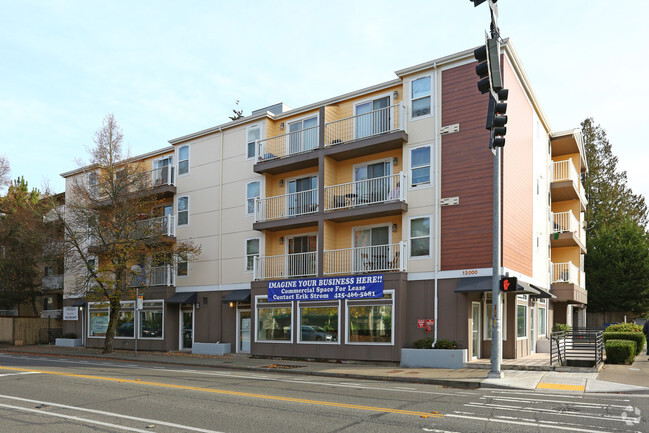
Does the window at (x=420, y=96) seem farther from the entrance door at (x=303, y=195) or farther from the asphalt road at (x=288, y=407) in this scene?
the asphalt road at (x=288, y=407)

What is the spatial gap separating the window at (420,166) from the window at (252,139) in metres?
8.28

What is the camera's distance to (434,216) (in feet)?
68.1

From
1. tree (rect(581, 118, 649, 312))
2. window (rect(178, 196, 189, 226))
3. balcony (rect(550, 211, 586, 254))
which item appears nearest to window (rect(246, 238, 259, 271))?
window (rect(178, 196, 189, 226))

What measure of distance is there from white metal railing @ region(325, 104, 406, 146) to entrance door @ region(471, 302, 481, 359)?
7178mm

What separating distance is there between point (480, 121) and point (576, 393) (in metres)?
10.1

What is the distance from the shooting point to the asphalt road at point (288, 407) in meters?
9.12

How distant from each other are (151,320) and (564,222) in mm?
22498

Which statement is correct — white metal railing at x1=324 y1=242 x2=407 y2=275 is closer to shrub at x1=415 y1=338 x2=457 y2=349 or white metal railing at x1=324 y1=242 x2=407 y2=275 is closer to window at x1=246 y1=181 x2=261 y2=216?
shrub at x1=415 y1=338 x2=457 y2=349

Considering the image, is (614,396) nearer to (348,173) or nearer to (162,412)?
(162,412)

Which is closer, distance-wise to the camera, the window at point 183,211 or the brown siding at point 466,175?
the brown siding at point 466,175

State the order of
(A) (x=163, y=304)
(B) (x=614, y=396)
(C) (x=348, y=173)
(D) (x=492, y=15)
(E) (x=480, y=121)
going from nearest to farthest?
1. (B) (x=614, y=396)
2. (D) (x=492, y=15)
3. (E) (x=480, y=121)
4. (C) (x=348, y=173)
5. (A) (x=163, y=304)

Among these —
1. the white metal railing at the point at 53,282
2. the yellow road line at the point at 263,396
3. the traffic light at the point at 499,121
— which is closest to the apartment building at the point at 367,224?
the traffic light at the point at 499,121

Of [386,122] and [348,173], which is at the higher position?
[386,122]

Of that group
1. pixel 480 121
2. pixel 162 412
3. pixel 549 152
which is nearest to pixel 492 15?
pixel 480 121
